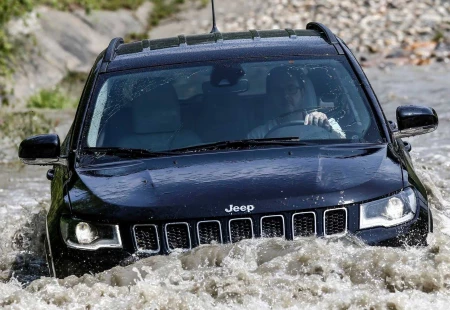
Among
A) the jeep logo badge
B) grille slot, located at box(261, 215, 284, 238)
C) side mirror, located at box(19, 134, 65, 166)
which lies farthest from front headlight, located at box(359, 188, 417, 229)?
side mirror, located at box(19, 134, 65, 166)

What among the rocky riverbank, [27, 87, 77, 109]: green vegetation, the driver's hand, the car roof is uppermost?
the car roof

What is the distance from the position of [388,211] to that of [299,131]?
114 centimetres

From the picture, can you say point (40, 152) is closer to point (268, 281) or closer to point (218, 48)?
point (218, 48)

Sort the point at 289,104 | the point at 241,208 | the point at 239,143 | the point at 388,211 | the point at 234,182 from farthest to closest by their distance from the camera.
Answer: the point at 289,104, the point at 239,143, the point at 234,182, the point at 388,211, the point at 241,208

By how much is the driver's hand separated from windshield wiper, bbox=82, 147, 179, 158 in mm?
872

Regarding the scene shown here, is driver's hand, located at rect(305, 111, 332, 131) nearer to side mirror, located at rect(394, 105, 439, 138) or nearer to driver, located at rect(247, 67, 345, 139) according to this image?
driver, located at rect(247, 67, 345, 139)

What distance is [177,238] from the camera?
5793mm

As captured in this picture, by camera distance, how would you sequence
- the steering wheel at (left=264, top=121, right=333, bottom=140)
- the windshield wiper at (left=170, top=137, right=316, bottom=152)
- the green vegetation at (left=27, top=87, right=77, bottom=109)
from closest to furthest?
the windshield wiper at (left=170, top=137, right=316, bottom=152) → the steering wheel at (left=264, top=121, right=333, bottom=140) → the green vegetation at (left=27, top=87, right=77, bottom=109)

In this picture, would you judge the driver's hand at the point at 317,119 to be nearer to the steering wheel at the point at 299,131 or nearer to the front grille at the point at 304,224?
the steering wheel at the point at 299,131

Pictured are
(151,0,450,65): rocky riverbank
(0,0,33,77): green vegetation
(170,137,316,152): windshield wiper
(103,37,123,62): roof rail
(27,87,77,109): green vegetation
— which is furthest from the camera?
(151,0,450,65): rocky riverbank

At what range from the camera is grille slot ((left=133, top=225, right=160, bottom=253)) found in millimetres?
5781

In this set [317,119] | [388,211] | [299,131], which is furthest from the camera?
[317,119]

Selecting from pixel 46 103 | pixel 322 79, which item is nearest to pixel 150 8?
pixel 46 103

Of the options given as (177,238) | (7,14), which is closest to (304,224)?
(177,238)
